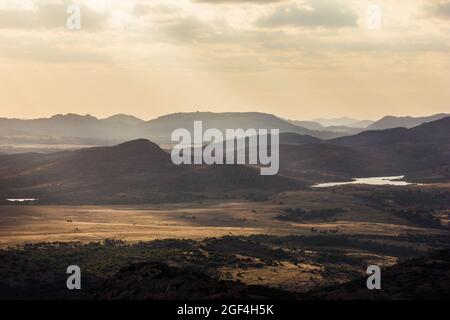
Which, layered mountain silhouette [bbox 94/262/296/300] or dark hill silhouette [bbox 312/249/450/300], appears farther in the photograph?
dark hill silhouette [bbox 312/249/450/300]

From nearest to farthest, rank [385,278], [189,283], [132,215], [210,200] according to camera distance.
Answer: [189,283] → [385,278] → [132,215] → [210,200]

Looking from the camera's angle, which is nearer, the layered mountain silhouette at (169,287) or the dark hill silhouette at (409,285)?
the layered mountain silhouette at (169,287)

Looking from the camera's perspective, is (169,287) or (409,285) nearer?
(169,287)

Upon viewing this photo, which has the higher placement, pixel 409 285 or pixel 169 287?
pixel 169 287

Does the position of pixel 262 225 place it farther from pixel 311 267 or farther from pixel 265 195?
pixel 265 195

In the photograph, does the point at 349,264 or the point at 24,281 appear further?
the point at 349,264

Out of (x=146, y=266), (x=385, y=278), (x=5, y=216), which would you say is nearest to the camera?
(x=146, y=266)

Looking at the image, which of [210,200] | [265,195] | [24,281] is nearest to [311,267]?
[24,281]
